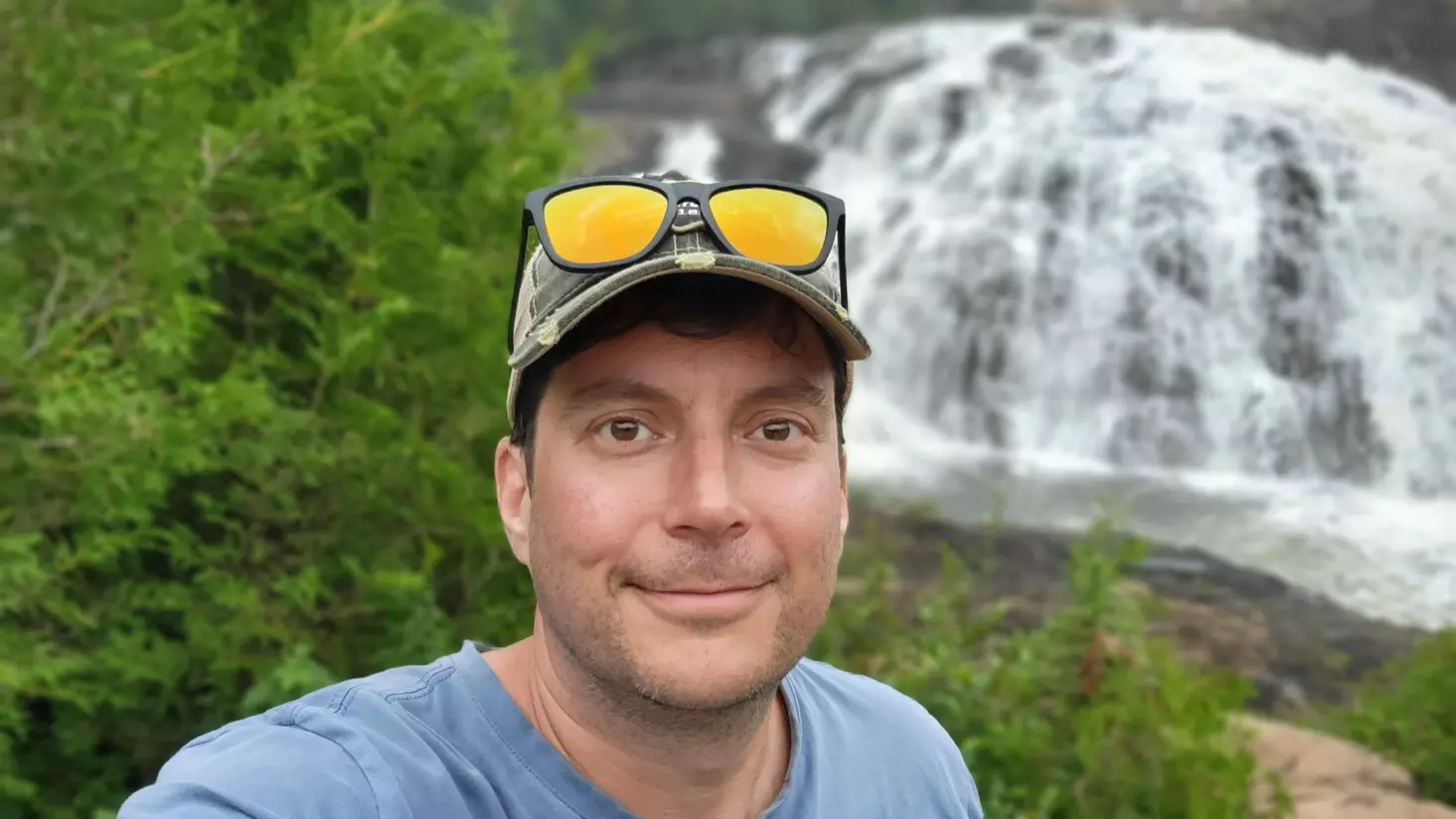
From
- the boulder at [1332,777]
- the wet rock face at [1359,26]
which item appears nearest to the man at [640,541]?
the boulder at [1332,777]

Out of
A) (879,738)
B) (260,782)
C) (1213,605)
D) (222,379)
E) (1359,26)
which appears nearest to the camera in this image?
(260,782)

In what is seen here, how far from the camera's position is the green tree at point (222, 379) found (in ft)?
9.05

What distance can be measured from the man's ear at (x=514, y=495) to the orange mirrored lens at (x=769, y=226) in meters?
0.40

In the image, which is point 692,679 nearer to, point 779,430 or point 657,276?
point 779,430

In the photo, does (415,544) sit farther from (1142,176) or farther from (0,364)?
(1142,176)

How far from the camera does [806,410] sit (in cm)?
146

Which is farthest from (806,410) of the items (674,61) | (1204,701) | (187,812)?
(674,61)

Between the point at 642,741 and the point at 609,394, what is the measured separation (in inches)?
16.9

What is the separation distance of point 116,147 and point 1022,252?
1059cm

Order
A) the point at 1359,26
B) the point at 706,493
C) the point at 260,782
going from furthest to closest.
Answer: the point at 1359,26 → the point at 706,493 → the point at 260,782

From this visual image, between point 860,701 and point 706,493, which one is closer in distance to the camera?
point 706,493

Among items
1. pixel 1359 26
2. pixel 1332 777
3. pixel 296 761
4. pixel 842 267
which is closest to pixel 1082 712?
pixel 1332 777

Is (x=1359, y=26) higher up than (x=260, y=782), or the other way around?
(x=1359, y=26)

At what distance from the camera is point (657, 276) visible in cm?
140
